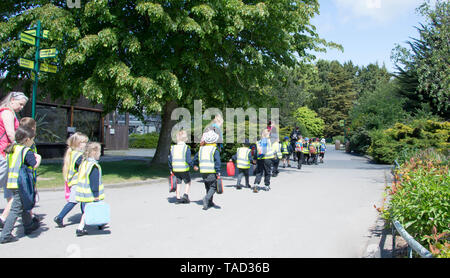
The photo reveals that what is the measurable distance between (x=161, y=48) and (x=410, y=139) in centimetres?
1446

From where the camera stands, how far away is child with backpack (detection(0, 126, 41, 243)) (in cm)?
509

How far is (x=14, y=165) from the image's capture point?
17.1ft

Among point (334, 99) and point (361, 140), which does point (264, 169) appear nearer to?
point (361, 140)

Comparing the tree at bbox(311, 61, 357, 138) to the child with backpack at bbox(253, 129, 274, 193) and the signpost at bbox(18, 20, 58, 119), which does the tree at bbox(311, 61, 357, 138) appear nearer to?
the child with backpack at bbox(253, 129, 274, 193)

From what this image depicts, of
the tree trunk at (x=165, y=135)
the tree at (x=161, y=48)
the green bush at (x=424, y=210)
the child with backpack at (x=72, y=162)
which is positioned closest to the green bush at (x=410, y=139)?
the tree at (x=161, y=48)

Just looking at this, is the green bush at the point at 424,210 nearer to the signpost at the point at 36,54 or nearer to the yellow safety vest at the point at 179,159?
the yellow safety vest at the point at 179,159

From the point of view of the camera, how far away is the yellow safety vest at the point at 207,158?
7762mm

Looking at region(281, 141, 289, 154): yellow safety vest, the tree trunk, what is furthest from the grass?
region(281, 141, 289, 154): yellow safety vest

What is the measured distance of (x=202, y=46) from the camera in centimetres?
1207

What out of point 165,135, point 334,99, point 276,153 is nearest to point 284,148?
point 276,153

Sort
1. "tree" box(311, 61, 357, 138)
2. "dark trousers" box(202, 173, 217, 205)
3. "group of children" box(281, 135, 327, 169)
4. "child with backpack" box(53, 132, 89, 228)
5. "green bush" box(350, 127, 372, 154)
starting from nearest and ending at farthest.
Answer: "child with backpack" box(53, 132, 89, 228) → "dark trousers" box(202, 173, 217, 205) → "group of children" box(281, 135, 327, 169) → "green bush" box(350, 127, 372, 154) → "tree" box(311, 61, 357, 138)

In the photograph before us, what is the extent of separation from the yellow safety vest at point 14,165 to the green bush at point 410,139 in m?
17.0

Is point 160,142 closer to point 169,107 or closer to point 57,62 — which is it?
point 169,107

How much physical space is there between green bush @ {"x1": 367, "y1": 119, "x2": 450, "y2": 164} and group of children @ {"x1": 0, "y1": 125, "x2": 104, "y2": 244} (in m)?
16.0
